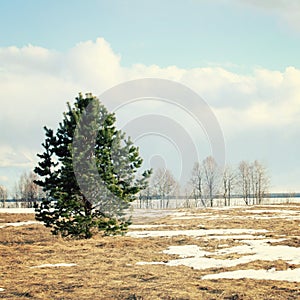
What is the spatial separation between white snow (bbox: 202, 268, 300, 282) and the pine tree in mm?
11402

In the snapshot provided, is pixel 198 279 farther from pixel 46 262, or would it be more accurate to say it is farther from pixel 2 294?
pixel 46 262

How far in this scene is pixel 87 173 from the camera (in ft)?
77.3

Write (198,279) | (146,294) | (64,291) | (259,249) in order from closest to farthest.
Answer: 1. (146,294)
2. (64,291)
3. (198,279)
4. (259,249)

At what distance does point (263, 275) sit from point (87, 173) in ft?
42.7

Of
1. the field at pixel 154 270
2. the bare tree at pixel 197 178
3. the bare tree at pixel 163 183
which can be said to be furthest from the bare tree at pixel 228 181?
the field at pixel 154 270

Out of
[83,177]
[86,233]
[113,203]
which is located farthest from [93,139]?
[86,233]

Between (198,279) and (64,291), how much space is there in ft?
13.9

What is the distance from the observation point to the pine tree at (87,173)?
23.7 m

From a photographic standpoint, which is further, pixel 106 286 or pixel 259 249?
pixel 259 249

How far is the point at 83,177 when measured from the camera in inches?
916

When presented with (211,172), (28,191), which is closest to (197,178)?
(211,172)

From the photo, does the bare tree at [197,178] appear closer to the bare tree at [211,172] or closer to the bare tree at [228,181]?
the bare tree at [211,172]

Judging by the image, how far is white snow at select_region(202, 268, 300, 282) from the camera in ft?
41.7

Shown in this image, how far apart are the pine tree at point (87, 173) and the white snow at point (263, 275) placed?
11.4 metres
